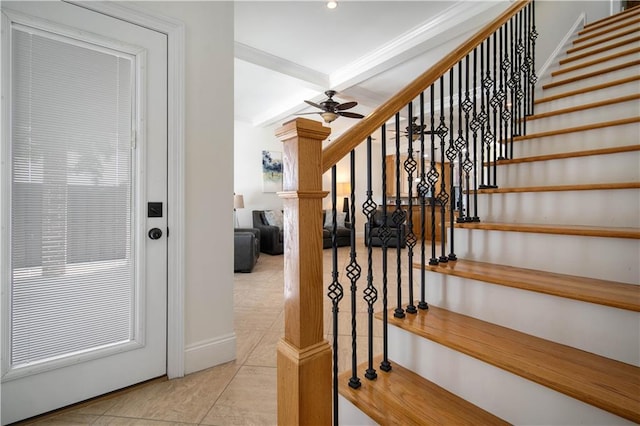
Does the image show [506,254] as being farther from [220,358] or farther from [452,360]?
[220,358]

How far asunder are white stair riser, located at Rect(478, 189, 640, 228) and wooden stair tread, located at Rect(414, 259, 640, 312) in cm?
38

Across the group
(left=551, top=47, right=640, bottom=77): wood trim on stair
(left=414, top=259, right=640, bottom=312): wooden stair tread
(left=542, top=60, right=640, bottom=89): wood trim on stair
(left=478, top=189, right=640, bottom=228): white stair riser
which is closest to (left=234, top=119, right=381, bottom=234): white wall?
(left=551, top=47, right=640, bottom=77): wood trim on stair

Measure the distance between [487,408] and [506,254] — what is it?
29.2 inches

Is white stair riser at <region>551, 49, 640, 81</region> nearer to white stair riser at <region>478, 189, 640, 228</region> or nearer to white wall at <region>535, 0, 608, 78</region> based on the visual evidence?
white wall at <region>535, 0, 608, 78</region>

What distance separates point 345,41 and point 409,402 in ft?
12.7

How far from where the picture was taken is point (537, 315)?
1107mm

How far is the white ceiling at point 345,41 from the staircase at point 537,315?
2.08 meters

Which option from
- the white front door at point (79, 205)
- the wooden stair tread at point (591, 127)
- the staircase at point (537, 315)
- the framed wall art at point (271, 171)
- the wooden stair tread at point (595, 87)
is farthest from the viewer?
the framed wall art at point (271, 171)

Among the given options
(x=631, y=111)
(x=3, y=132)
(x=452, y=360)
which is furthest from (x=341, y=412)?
(x=631, y=111)

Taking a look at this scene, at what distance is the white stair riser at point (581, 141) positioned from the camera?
167 cm

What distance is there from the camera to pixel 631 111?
181 cm

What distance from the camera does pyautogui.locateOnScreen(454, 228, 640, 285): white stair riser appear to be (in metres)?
1.14

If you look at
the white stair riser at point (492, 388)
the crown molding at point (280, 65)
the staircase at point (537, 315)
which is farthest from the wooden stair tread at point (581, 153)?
the crown molding at point (280, 65)

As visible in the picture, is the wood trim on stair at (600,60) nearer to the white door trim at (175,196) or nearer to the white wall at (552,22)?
the white wall at (552,22)
